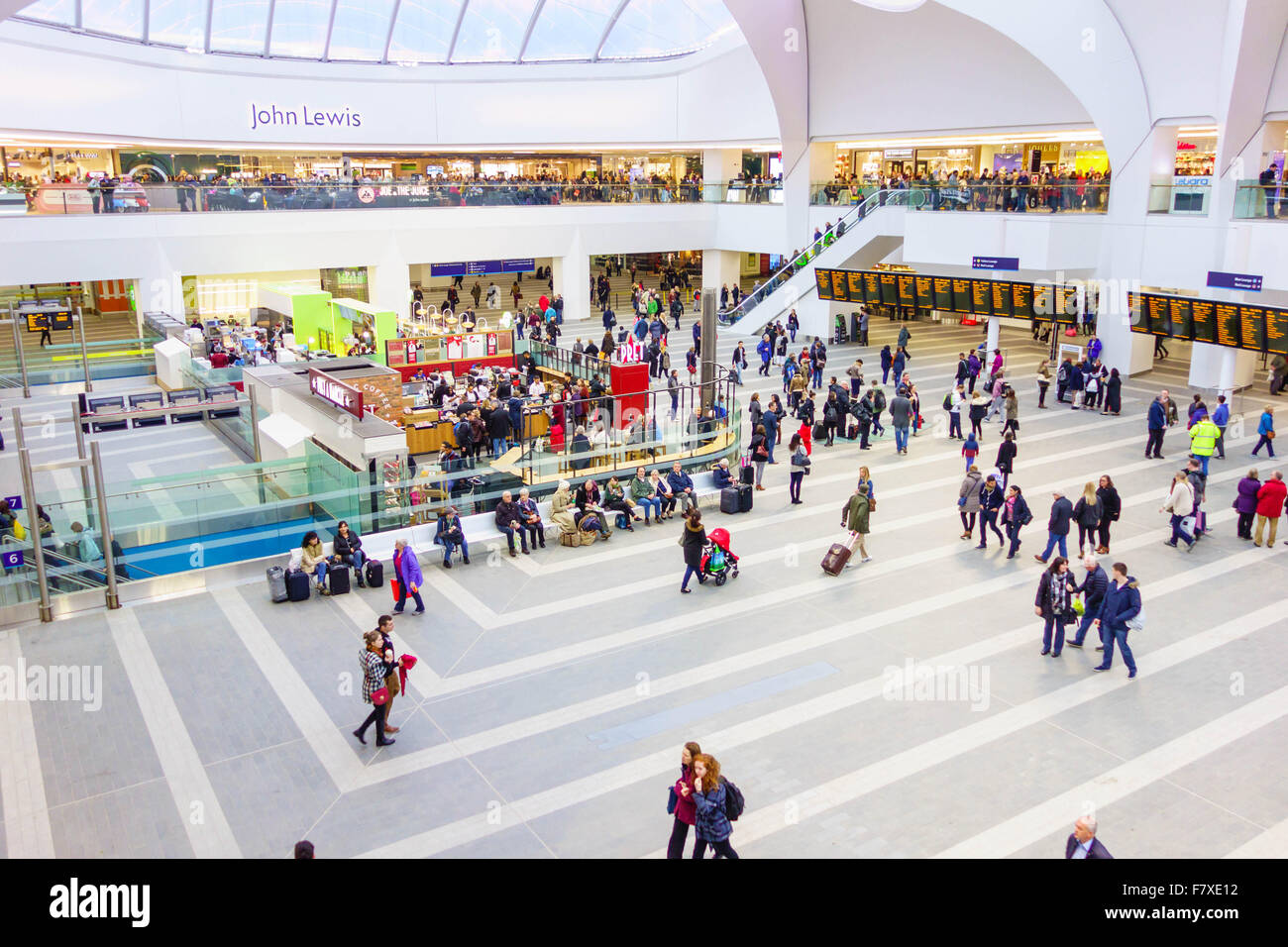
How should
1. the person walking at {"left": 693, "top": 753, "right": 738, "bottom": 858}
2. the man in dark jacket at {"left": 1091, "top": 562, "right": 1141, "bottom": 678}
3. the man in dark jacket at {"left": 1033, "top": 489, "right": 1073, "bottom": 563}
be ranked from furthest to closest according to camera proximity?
the man in dark jacket at {"left": 1033, "top": 489, "right": 1073, "bottom": 563}
the man in dark jacket at {"left": 1091, "top": 562, "right": 1141, "bottom": 678}
the person walking at {"left": 693, "top": 753, "right": 738, "bottom": 858}

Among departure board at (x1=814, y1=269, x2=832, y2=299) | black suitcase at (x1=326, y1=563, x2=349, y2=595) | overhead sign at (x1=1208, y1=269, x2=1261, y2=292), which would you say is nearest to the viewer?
black suitcase at (x1=326, y1=563, x2=349, y2=595)

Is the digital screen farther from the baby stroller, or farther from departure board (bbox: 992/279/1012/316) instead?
the baby stroller

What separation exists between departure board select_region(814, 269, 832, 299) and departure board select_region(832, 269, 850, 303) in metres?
0.13

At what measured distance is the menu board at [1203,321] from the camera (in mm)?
22016

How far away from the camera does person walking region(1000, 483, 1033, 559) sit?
14180 millimetres

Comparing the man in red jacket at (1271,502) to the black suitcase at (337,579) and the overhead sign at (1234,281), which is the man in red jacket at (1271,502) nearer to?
the overhead sign at (1234,281)

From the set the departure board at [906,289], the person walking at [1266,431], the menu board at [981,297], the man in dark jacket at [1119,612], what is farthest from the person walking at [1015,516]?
the departure board at [906,289]

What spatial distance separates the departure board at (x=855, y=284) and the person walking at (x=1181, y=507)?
600 inches

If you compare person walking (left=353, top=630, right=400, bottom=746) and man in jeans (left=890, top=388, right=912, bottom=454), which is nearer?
person walking (left=353, top=630, right=400, bottom=746)

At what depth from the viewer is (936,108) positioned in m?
31.2

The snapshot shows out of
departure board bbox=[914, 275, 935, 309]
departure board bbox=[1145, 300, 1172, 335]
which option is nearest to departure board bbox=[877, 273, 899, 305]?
departure board bbox=[914, 275, 935, 309]

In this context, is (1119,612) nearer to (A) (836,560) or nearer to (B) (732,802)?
(A) (836,560)

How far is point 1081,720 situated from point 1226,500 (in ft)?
30.1

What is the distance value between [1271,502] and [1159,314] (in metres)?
9.93
